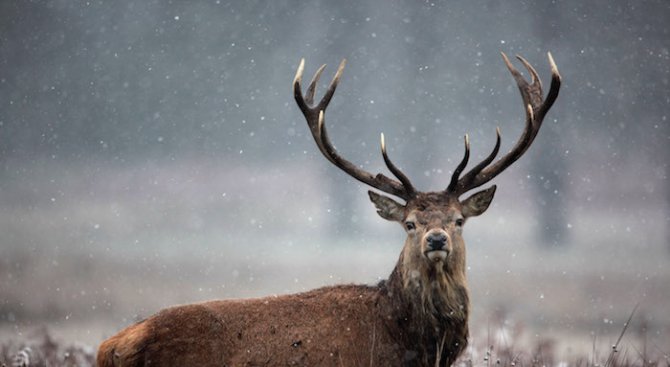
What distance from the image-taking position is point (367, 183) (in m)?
8.47

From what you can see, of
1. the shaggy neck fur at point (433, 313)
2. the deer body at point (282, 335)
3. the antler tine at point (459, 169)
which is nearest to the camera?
the deer body at point (282, 335)

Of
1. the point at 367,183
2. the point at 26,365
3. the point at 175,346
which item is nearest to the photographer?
the point at 175,346

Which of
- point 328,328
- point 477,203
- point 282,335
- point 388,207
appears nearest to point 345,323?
point 328,328

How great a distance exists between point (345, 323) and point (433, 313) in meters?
0.78

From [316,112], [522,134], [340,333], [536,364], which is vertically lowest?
[536,364]

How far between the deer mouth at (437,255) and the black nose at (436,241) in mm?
31

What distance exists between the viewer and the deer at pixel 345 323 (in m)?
7.20

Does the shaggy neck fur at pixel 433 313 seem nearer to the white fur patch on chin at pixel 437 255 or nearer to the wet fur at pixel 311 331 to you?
the wet fur at pixel 311 331

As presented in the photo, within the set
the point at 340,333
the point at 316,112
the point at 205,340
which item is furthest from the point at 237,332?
the point at 316,112

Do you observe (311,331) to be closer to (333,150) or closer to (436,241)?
(436,241)

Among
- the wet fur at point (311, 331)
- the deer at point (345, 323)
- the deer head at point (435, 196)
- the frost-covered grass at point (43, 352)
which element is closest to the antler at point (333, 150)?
the deer head at point (435, 196)

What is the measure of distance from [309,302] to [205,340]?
99 centimetres

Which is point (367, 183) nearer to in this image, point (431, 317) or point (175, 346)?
point (431, 317)

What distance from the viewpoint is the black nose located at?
7195 millimetres
